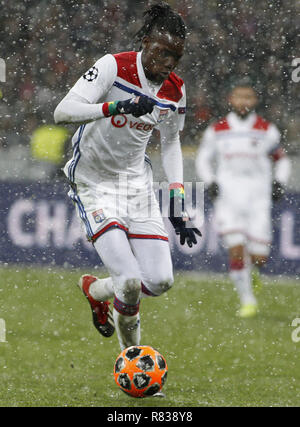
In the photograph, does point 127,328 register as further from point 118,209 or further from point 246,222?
point 246,222

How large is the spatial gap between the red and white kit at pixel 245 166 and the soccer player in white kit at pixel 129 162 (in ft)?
10.9

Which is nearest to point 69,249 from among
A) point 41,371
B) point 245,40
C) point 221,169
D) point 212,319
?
point 221,169

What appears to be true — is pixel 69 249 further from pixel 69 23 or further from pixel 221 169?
pixel 69 23

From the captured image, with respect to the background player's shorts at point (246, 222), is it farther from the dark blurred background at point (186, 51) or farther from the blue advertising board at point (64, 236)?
the dark blurred background at point (186, 51)

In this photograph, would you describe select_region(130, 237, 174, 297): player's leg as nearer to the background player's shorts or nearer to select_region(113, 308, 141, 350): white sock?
select_region(113, 308, 141, 350): white sock

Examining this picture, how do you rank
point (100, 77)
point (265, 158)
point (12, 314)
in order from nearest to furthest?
point (100, 77) < point (12, 314) < point (265, 158)

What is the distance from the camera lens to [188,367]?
5.09 meters

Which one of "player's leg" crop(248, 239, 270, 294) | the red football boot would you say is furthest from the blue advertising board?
the red football boot

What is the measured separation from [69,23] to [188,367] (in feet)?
23.8

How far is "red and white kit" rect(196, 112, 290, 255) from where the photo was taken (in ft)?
26.2

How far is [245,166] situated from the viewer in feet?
Answer: 27.1

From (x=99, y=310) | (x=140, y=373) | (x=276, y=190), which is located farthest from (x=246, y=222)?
(x=140, y=373)

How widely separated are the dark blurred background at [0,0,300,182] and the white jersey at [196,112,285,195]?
1665mm

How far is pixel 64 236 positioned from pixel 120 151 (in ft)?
16.2
